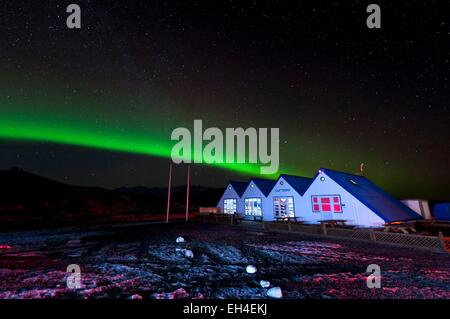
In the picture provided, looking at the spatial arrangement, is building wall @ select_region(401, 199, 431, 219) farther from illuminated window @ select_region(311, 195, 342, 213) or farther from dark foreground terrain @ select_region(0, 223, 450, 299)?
dark foreground terrain @ select_region(0, 223, 450, 299)

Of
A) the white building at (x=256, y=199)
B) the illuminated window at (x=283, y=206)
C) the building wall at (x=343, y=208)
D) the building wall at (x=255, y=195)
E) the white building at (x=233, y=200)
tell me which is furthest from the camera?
the white building at (x=233, y=200)

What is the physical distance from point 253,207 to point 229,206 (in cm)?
469

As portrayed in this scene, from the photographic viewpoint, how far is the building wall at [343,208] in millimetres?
16828

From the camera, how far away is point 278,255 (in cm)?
1012

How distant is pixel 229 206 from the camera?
3109 cm

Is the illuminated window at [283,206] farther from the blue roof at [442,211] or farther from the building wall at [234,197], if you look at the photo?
the blue roof at [442,211]

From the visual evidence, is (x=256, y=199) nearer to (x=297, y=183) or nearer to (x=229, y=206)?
(x=229, y=206)

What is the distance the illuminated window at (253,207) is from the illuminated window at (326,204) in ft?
24.4

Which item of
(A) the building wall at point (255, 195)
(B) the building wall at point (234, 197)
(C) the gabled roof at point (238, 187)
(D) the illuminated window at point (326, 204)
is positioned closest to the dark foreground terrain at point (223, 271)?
(D) the illuminated window at point (326, 204)
